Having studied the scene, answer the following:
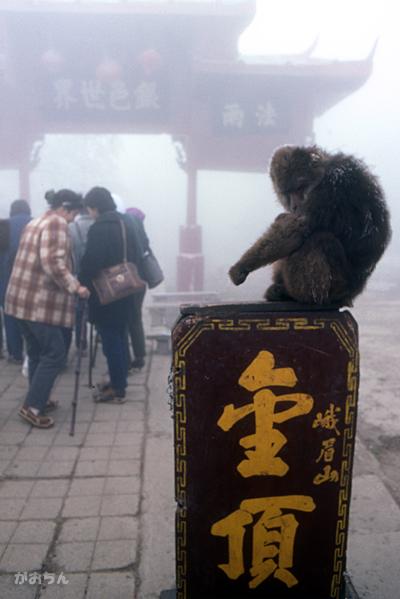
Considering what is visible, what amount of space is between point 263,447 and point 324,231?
0.82 meters

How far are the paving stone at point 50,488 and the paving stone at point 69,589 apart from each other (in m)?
0.79

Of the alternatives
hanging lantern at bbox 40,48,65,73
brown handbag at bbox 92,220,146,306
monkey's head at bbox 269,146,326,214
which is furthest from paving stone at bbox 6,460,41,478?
hanging lantern at bbox 40,48,65,73

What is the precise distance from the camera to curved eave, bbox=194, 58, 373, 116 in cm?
1069

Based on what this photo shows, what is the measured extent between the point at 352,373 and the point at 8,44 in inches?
433

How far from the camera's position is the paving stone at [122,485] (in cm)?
335

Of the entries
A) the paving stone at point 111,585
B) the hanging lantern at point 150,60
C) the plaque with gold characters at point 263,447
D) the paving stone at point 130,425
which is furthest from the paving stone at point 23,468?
the hanging lantern at point 150,60

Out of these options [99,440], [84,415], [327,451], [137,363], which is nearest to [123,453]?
[99,440]

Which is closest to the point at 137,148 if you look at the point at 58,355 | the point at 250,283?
the point at 250,283

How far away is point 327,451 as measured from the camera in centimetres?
200

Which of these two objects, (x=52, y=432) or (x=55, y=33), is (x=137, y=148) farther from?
(x=52, y=432)

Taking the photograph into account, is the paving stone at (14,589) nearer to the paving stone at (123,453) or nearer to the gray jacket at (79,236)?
the paving stone at (123,453)

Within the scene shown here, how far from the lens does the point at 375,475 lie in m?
3.62

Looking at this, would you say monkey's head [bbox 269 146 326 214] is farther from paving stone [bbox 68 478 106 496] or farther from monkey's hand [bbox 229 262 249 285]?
paving stone [bbox 68 478 106 496]

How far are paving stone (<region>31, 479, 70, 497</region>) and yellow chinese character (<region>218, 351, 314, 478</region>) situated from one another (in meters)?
1.77
